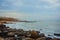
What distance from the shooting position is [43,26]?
1930 millimetres

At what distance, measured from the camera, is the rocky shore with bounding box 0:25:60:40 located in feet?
6.36

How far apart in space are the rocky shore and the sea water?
7 cm

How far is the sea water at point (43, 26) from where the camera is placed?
6.22 feet

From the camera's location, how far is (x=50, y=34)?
1.92 m

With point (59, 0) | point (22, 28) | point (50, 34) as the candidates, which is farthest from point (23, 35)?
point (59, 0)

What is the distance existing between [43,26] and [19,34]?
49cm

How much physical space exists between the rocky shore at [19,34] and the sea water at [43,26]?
7 centimetres

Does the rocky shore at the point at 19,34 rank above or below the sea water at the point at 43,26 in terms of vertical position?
below

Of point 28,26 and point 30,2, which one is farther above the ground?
point 30,2

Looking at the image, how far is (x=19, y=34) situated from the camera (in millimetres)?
1999

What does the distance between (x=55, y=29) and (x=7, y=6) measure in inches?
40.3

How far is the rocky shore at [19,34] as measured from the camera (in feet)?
6.36

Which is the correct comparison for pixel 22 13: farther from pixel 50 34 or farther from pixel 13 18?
pixel 50 34

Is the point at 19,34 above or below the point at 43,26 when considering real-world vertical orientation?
below
